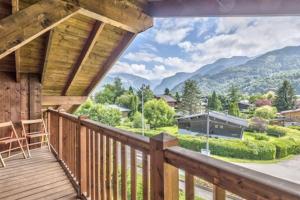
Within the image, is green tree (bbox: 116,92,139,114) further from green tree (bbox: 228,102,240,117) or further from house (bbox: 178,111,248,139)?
green tree (bbox: 228,102,240,117)

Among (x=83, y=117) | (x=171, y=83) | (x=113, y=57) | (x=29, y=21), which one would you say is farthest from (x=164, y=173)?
(x=171, y=83)

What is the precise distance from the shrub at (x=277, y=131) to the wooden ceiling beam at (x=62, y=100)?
30.7 ft

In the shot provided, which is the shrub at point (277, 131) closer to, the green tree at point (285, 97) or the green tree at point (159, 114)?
the green tree at point (285, 97)

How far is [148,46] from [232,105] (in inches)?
1263

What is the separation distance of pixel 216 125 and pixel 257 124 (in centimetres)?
300

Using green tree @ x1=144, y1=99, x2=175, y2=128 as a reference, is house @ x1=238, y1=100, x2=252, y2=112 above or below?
above

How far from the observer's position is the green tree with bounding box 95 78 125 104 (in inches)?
903

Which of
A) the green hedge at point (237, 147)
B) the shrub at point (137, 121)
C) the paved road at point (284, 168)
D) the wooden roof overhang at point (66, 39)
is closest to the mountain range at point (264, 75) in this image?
the green hedge at point (237, 147)

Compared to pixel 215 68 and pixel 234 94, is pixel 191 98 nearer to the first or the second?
pixel 234 94

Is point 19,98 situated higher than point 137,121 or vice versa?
point 19,98

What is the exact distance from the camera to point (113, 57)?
4820 mm

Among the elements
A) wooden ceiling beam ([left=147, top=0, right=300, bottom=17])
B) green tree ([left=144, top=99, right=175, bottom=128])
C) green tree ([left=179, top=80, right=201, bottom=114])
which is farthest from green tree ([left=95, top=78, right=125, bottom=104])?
wooden ceiling beam ([left=147, top=0, right=300, bottom=17])

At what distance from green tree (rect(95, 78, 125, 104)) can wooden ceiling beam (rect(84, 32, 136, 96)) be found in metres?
17.2

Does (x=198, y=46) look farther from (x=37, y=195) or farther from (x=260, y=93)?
(x=37, y=195)
